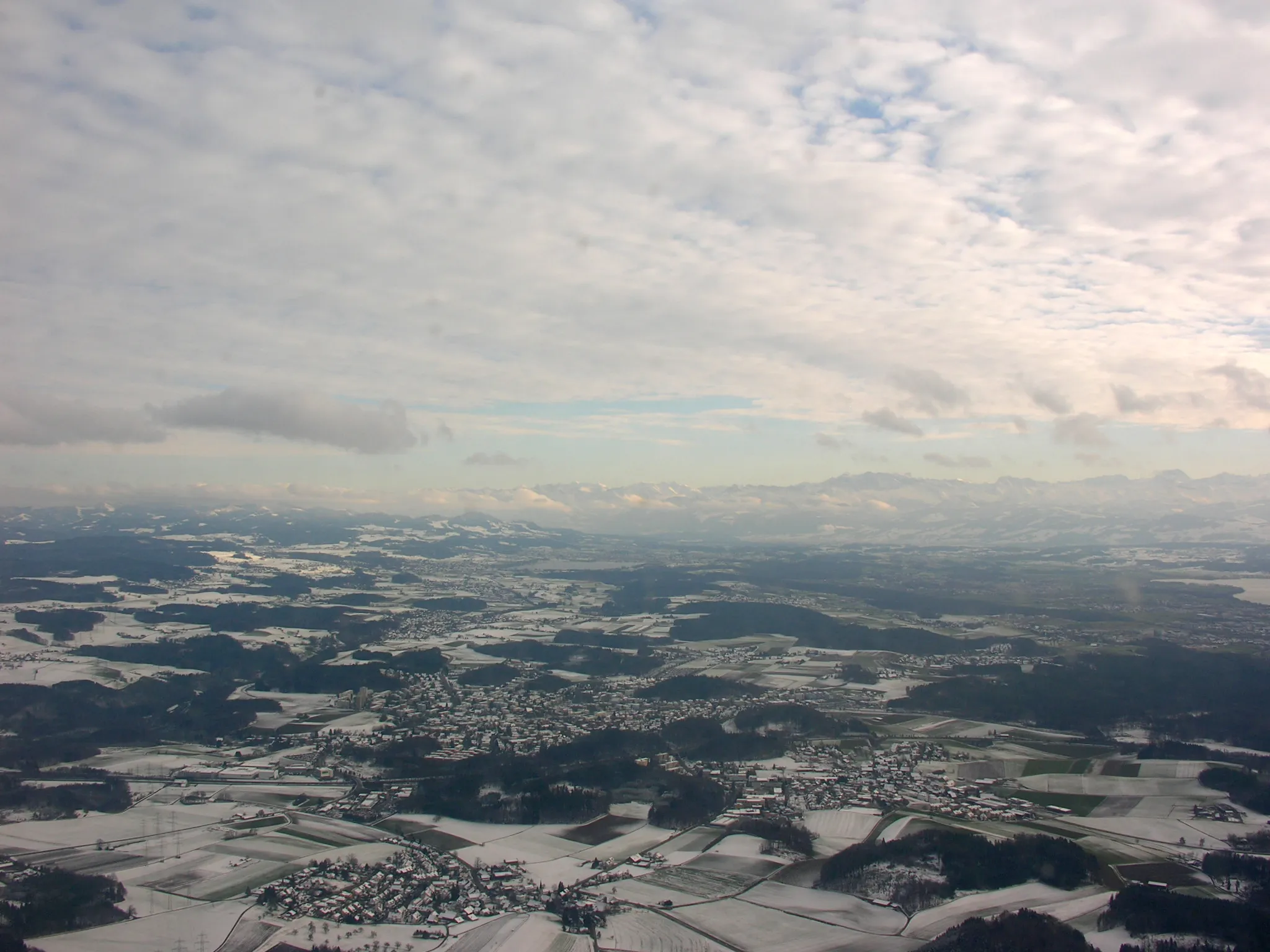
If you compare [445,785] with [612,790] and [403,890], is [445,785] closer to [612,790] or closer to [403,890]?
[612,790]

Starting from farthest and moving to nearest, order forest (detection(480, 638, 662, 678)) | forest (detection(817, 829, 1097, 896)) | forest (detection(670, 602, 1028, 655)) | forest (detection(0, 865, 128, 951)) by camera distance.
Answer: forest (detection(670, 602, 1028, 655))
forest (detection(480, 638, 662, 678))
forest (detection(817, 829, 1097, 896))
forest (detection(0, 865, 128, 951))

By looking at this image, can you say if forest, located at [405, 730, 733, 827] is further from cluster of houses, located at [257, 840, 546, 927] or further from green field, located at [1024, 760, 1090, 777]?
green field, located at [1024, 760, 1090, 777]

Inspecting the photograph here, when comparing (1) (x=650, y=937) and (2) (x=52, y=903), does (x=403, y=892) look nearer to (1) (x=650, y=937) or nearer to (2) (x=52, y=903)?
(1) (x=650, y=937)

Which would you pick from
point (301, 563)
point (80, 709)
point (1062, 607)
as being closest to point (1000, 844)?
point (80, 709)

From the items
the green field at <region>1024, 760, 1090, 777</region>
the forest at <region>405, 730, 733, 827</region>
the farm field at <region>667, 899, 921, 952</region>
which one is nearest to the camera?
the farm field at <region>667, 899, 921, 952</region>

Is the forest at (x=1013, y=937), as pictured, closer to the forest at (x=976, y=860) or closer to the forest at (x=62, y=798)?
the forest at (x=976, y=860)

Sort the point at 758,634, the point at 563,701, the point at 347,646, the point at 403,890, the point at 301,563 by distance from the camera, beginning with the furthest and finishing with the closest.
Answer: the point at 301,563
the point at 758,634
the point at 347,646
the point at 563,701
the point at 403,890

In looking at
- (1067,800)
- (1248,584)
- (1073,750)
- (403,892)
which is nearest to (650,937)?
(403,892)

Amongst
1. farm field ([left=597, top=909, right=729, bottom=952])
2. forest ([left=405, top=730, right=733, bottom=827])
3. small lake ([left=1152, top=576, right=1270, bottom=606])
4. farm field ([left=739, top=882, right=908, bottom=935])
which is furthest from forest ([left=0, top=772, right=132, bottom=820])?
small lake ([left=1152, top=576, right=1270, bottom=606])

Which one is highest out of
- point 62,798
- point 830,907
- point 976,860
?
point 976,860
